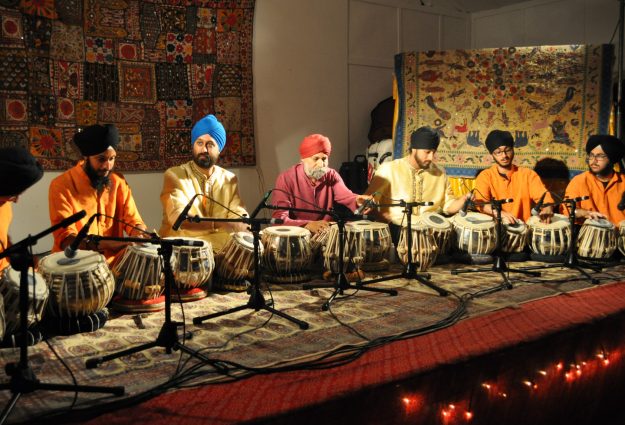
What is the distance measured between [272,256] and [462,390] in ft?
6.07

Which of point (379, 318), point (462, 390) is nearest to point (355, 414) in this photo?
point (462, 390)

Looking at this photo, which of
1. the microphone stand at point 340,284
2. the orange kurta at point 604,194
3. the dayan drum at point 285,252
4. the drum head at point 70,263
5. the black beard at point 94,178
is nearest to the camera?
the drum head at point 70,263

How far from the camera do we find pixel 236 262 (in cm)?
408

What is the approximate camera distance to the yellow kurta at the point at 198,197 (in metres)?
4.27

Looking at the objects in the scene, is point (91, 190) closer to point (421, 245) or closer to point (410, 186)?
point (421, 245)

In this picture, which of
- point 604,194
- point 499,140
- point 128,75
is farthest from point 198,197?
point 604,194

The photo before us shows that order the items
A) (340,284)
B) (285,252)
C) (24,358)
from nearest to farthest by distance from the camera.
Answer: (24,358) → (340,284) → (285,252)

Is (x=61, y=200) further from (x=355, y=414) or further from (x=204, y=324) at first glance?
(x=355, y=414)

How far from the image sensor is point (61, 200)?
12.0ft

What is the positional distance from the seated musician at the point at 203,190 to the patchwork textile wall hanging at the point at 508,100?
7.51 feet

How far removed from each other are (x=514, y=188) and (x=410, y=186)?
1.03 meters

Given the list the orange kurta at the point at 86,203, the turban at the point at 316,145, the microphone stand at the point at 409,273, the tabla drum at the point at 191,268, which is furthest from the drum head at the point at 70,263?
the turban at the point at 316,145

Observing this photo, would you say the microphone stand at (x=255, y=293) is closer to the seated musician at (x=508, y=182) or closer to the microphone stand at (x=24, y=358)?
the microphone stand at (x=24, y=358)

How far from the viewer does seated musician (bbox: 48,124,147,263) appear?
3656 mm
